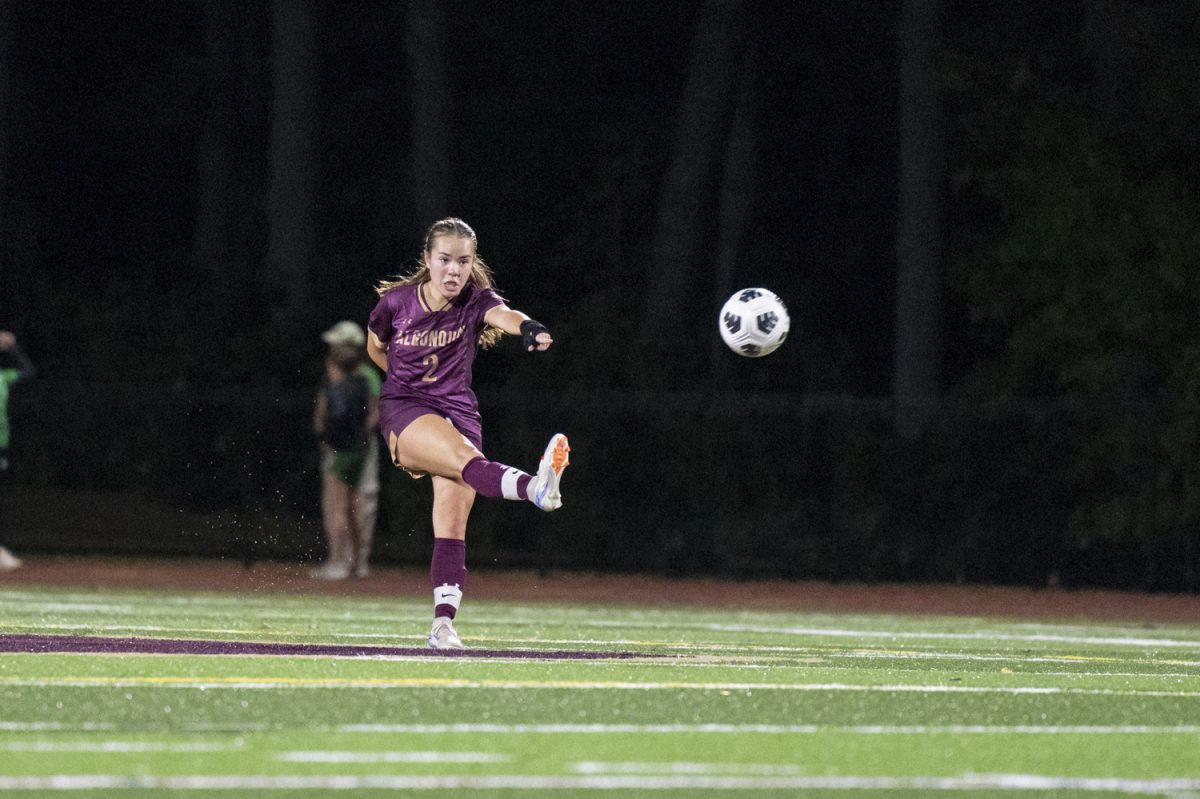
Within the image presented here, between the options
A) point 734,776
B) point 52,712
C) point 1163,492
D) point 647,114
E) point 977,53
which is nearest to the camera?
point 734,776

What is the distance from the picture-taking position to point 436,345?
11164 mm

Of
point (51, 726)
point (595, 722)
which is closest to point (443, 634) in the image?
point (595, 722)

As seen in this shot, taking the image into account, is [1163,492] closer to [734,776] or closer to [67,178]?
[734,776]

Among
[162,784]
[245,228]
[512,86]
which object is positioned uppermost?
[512,86]

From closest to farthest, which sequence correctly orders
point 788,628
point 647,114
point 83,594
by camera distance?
point 788,628 < point 83,594 < point 647,114

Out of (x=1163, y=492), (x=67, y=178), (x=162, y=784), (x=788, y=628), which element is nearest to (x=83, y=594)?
(x=788, y=628)

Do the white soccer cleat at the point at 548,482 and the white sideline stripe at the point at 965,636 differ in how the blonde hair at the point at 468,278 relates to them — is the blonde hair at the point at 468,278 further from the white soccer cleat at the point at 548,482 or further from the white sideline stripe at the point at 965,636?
the white sideline stripe at the point at 965,636

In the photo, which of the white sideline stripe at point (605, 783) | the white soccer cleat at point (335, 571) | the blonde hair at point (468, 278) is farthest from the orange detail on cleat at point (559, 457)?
the white soccer cleat at point (335, 571)

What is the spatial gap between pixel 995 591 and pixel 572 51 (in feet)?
61.3

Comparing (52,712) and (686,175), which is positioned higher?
(686,175)

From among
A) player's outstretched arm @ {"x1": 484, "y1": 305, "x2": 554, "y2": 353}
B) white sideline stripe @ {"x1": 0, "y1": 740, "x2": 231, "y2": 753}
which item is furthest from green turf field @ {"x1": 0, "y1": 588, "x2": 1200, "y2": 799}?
player's outstretched arm @ {"x1": 484, "y1": 305, "x2": 554, "y2": 353}

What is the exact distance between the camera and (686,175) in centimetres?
3453

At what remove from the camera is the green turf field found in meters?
6.38

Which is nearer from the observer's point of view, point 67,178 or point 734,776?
point 734,776
